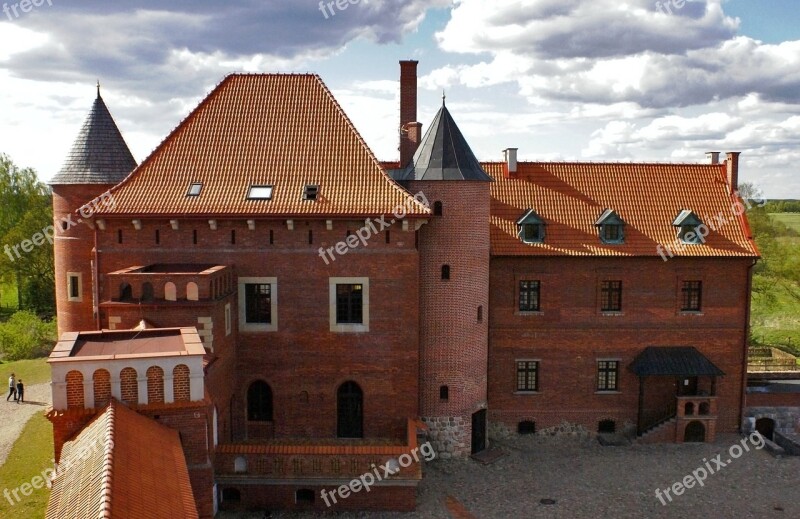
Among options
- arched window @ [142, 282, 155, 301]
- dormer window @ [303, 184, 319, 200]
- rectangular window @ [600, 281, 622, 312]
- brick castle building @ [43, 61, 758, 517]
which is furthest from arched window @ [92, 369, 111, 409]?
rectangular window @ [600, 281, 622, 312]

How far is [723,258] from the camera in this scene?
22.6 m

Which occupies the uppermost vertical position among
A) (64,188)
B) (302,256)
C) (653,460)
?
(64,188)

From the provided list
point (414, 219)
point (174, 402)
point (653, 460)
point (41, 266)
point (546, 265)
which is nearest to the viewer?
→ point (174, 402)

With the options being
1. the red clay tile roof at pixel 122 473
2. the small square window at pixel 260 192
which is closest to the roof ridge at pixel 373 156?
the small square window at pixel 260 192

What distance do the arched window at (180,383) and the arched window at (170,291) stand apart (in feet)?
14.0

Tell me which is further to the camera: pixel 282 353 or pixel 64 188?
pixel 64 188

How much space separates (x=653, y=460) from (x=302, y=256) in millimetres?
12720

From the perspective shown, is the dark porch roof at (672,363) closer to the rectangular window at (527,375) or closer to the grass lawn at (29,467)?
the rectangular window at (527,375)

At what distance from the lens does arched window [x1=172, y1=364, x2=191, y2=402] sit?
39.5ft

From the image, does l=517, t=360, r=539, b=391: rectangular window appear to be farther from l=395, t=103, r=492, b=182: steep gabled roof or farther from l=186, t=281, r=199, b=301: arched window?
l=186, t=281, r=199, b=301: arched window

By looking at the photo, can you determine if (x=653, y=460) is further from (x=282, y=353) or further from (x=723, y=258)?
(x=282, y=353)

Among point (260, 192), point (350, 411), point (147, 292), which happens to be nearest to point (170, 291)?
point (147, 292)

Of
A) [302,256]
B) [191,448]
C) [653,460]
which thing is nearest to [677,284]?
[653,460]

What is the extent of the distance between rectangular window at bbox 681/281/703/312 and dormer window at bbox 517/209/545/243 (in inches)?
210
